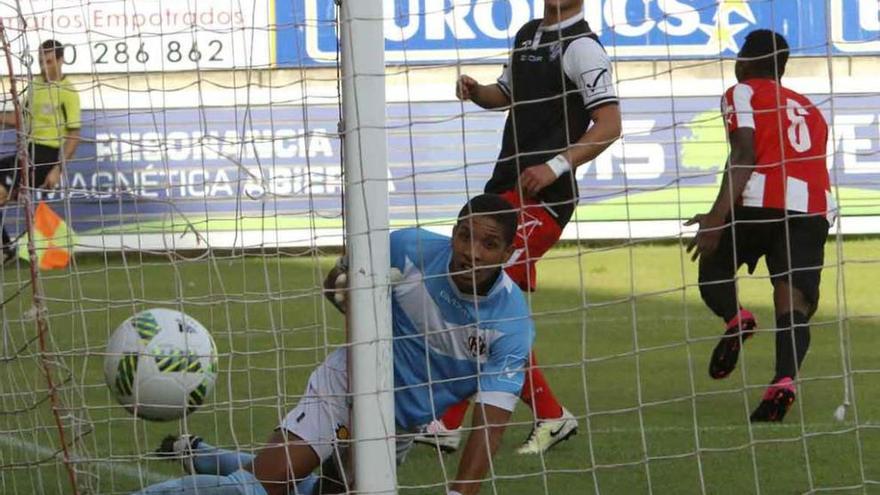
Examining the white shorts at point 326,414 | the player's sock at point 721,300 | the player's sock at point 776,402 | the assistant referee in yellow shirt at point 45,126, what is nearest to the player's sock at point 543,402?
the player's sock at point 776,402

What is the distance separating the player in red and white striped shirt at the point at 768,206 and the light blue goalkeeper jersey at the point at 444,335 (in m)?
2.15

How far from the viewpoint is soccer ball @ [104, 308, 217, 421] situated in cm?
512

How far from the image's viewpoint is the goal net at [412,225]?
18.4 ft

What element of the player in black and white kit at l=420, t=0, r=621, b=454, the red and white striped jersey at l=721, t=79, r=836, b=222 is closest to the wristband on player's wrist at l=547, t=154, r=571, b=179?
the player in black and white kit at l=420, t=0, r=621, b=454

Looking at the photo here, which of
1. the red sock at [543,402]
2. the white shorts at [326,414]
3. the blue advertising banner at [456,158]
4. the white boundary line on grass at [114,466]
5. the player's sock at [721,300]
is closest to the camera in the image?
the white shorts at [326,414]

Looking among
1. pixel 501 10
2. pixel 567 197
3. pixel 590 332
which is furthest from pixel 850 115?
pixel 567 197

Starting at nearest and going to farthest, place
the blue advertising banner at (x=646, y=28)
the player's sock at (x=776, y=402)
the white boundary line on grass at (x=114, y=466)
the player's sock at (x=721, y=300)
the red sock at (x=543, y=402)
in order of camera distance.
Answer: the white boundary line on grass at (x=114, y=466) → the red sock at (x=543, y=402) → the player's sock at (x=776, y=402) → the player's sock at (x=721, y=300) → the blue advertising banner at (x=646, y=28)

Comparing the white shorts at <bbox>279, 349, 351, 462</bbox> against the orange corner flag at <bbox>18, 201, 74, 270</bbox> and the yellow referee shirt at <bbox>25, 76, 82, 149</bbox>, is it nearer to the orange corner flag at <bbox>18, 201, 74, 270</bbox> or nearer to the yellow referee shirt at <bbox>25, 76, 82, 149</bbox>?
the yellow referee shirt at <bbox>25, 76, 82, 149</bbox>

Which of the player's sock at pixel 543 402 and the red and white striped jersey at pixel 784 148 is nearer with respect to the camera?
the player's sock at pixel 543 402

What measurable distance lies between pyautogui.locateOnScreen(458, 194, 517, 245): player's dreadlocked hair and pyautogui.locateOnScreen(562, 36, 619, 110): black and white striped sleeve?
2.84ft

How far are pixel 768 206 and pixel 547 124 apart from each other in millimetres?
1597

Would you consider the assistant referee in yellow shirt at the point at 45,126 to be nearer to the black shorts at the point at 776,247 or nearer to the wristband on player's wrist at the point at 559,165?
the wristband on player's wrist at the point at 559,165

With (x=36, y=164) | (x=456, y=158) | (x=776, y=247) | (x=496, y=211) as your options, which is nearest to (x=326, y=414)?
(x=496, y=211)

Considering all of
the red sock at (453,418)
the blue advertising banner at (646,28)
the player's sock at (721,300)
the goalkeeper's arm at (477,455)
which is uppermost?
the blue advertising banner at (646,28)
